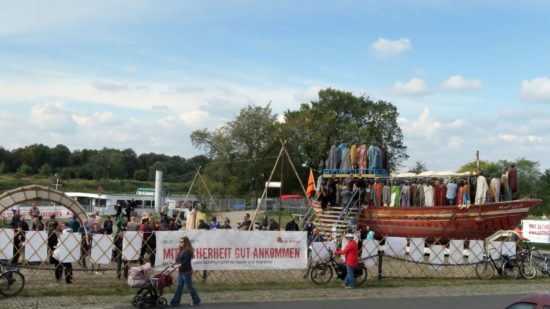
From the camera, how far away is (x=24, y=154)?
115375 mm

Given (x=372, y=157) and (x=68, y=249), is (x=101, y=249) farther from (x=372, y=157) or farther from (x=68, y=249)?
(x=372, y=157)

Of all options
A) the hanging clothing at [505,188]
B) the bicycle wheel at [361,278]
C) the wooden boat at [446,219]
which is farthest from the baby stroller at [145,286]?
the hanging clothing at [505,188]

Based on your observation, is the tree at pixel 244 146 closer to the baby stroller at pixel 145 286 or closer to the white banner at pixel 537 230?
the white banner at pixel 537 230

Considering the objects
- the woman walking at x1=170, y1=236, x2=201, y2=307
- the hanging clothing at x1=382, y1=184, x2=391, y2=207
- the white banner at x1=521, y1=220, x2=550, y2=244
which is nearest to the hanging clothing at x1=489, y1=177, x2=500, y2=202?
the hanging clothing at x1=382, y1=184, x2=391, y2=207

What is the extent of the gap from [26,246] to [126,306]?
172 inches

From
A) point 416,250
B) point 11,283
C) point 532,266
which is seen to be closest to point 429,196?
point 532,266

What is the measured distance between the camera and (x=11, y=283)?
13.8 meters

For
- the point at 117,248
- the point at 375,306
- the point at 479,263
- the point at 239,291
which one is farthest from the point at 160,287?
the point at 479,263

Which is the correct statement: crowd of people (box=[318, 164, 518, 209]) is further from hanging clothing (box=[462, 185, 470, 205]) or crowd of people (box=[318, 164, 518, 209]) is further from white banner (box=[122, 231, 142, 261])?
white banner (box=[122, 231, 142, 261])

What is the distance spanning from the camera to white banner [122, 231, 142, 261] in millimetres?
16312

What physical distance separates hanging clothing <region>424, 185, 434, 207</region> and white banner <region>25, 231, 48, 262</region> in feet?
59.4

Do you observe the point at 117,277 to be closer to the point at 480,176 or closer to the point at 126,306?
the point at 126,306

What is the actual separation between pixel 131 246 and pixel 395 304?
23.2 feet

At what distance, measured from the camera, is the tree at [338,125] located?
6944cm
